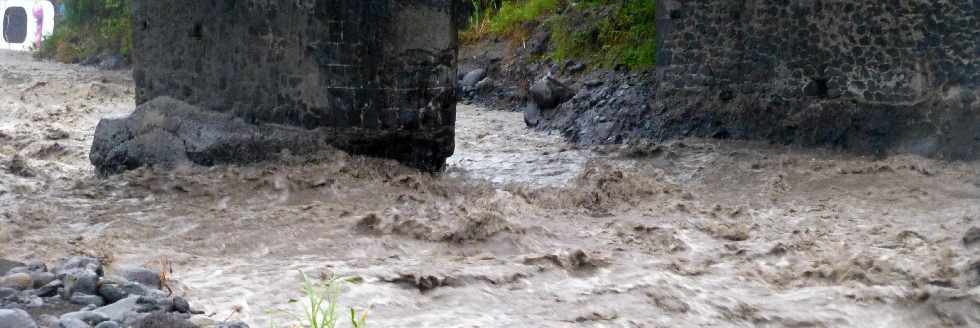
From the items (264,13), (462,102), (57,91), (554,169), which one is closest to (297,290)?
(264,13)

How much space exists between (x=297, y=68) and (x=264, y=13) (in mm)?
531

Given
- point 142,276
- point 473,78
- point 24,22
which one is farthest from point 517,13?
point 24,22

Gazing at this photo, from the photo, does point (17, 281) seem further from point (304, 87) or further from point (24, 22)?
point (24, 22)

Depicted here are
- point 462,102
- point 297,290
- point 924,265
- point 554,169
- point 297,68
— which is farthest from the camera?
point 462,102

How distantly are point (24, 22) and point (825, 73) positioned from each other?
82.9 feet

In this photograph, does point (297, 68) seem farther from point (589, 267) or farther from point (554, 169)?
point (589, 267)

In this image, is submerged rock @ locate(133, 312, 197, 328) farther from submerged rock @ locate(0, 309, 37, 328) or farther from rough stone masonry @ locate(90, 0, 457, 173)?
rough stone masonry @ locate(90, 0, 457, 173)

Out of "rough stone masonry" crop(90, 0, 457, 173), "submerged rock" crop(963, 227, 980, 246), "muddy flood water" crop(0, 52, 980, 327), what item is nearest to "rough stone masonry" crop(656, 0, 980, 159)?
"muddy flood water" crop(0, 52, 980, 327)

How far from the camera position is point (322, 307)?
19.9 feet

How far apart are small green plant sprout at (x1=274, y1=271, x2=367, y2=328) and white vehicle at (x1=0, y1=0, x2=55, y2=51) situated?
26.7 meters

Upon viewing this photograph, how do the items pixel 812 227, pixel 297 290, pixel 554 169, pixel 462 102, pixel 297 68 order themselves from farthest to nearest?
pixel 462 102 < pixel 554 169 < pixel 297 68 < pixel 812 227 < pixel 297 290

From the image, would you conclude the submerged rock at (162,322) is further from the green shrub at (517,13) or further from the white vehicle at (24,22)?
the white vehicle at (24,22)

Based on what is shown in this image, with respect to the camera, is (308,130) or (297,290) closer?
(297,290)

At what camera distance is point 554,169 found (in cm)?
1211
